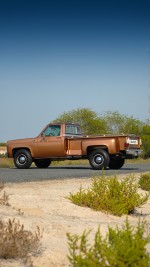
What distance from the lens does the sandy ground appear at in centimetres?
732

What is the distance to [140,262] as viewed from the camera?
5.46 m

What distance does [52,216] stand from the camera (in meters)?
10.0

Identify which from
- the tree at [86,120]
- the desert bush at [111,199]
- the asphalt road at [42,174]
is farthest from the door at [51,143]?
the tree at [86,120]

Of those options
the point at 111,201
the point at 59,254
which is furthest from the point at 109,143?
the point at 59,254

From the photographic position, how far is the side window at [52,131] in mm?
24859

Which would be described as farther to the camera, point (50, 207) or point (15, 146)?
point (15, 146)

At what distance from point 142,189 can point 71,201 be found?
483 cm

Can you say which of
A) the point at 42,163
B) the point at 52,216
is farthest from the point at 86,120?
the point at 52,216

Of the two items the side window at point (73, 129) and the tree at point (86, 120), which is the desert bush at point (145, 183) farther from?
the tree at point (86, 120)

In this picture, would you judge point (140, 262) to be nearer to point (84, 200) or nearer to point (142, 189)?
point (84, 200)

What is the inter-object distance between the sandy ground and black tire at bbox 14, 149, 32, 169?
29.7 ft

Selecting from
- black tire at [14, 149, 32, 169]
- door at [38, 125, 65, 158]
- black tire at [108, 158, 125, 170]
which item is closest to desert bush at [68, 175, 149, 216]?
door at [38, 125, 65, 158]

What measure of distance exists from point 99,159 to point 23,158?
421cm

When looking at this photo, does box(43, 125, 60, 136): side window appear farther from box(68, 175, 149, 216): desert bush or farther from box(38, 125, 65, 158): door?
box(68, 175, 149, 216): desert bush
